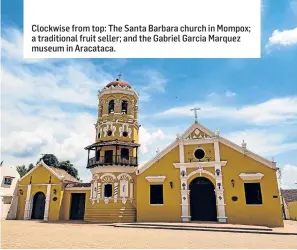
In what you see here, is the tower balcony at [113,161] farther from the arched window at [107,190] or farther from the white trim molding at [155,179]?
the white trim molding at [155,179]

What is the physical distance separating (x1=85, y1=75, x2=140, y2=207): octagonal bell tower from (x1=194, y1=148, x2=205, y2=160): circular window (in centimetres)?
566

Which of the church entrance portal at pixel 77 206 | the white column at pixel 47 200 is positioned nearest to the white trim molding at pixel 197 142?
the church entrance portal at pixel 77 206

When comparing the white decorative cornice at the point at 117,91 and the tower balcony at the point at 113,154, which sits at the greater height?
the white decorative cornice at the point at 117,91

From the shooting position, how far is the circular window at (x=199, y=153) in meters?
21.2

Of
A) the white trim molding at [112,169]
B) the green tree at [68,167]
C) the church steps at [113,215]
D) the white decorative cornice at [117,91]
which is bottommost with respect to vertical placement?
the church steps at [113,215]

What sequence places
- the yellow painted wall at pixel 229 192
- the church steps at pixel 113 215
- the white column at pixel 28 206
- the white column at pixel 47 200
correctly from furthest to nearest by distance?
the white column at pixel 28 206, the white column at pixel 47 200, the church steps at pixel 113 215, the yellow painted wall at pixel 229 192

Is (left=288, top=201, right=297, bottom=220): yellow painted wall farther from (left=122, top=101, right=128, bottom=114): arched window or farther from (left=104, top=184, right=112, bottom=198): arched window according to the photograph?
(left=122, top=101, right=128, bottom=114): arched window

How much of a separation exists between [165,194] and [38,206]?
43.4ft

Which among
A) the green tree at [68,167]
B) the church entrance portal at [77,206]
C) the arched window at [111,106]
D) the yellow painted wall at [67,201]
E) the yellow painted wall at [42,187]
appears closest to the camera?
the yellow painted wall at [42,187]

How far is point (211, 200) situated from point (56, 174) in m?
14.9

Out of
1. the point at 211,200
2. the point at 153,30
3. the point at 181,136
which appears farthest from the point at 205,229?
the point at 153,30

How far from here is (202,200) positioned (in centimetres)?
2073

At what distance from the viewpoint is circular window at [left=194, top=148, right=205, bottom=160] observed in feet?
69.7

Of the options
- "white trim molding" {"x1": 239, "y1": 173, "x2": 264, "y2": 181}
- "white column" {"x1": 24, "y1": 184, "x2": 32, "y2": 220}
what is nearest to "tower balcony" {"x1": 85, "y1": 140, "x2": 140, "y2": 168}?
"white column" {"x1": 24, "y1": 184, "x2": 32, "y2": 220}
